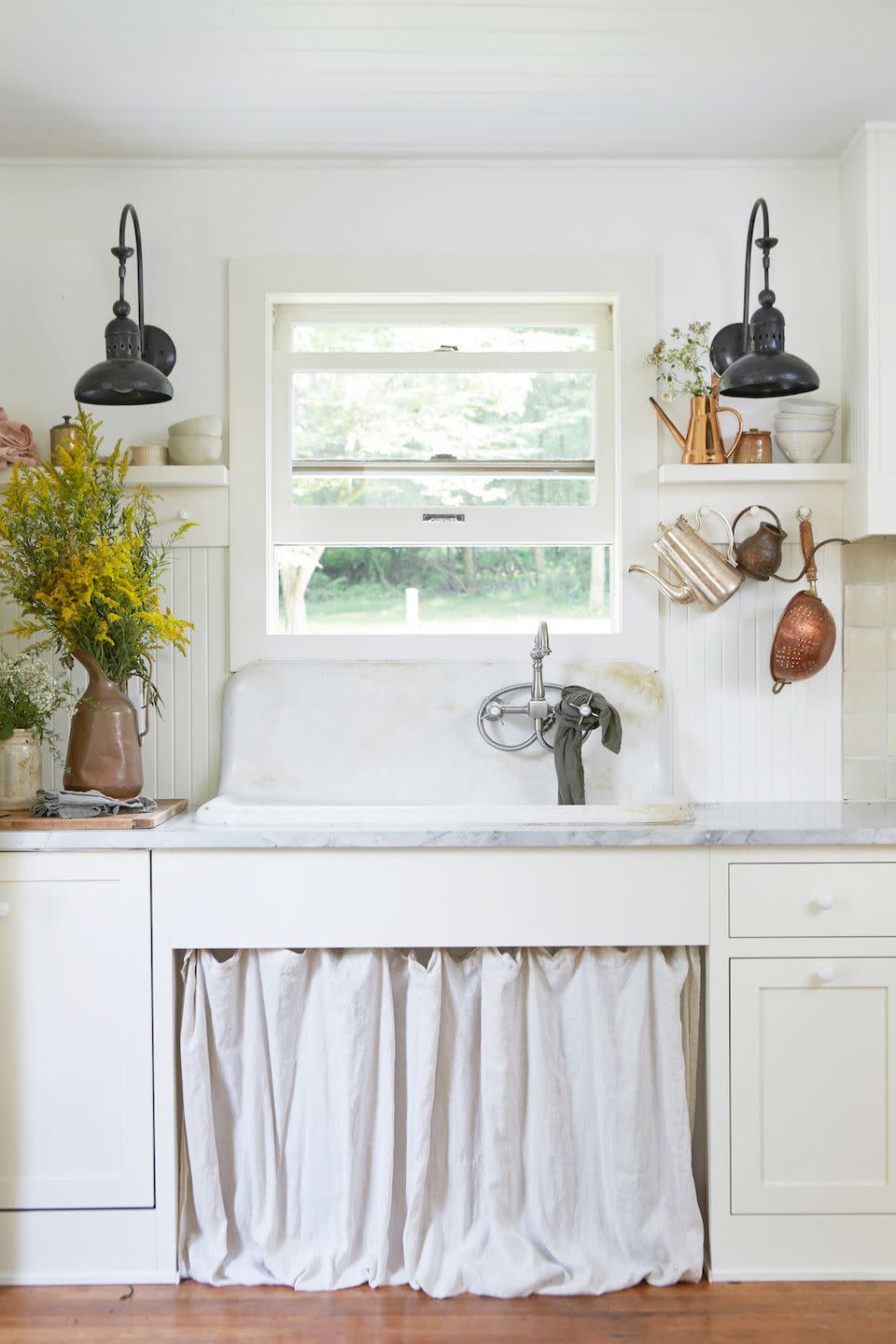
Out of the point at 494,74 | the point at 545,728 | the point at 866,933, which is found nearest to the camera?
the point at 866,933

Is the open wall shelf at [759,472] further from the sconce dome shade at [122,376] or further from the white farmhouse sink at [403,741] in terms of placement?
the sconce dome shade at [122,376]

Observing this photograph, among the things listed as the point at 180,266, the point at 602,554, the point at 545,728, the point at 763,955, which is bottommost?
the point at 763,955

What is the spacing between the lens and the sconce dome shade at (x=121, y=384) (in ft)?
7.52

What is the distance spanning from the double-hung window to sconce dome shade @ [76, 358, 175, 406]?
0.49 meters

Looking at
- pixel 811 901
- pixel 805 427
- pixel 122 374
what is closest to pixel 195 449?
pixel 122 374

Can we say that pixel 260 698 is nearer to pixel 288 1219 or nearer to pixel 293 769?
pixel 293 769

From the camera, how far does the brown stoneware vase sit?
2377 millimetres

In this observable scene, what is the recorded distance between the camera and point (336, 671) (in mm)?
2732

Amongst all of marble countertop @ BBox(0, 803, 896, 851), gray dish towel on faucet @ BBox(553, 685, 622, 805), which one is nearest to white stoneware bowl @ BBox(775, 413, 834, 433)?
gray dish towel on faucet @ BBox(553, 685, 622, 805)

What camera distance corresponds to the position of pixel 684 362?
2.68 metres

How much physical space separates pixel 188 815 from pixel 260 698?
380 mm

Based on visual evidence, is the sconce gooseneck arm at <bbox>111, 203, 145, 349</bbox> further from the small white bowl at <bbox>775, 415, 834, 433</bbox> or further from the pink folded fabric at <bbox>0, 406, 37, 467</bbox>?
the small white bowl at <bbox>775, 415, 834, 433</bbox>

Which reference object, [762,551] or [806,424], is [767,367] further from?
[762,551]

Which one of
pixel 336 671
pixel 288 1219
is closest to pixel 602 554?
pixel 336 671
